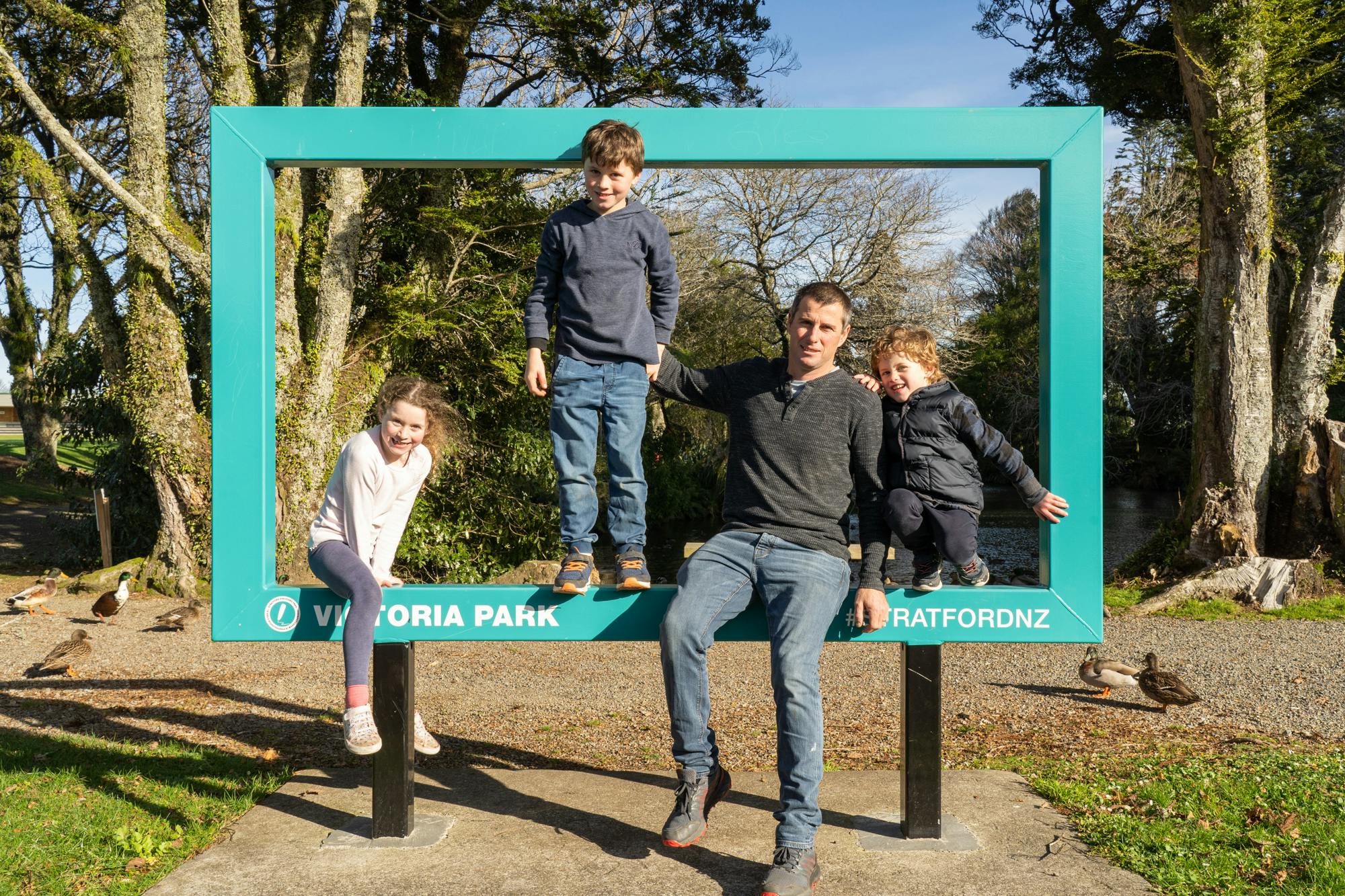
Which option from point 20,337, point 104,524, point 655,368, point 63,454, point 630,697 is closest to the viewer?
point 655,368

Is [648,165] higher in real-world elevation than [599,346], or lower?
higher

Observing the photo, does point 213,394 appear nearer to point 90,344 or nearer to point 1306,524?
point 1306,524

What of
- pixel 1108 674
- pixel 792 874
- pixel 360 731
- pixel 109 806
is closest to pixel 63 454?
pixel 109 806

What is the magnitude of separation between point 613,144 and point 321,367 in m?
7.56

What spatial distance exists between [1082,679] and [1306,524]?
5.35 m

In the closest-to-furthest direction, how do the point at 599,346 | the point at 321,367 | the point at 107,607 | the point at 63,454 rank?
the point at 599,346 → the point at 107,607 → the point at 321,367 → the point at 63,454

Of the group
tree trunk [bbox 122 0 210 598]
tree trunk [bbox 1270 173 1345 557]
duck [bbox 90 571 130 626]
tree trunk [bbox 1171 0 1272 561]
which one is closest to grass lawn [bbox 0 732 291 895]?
duck [bbox 90 571 130 626]

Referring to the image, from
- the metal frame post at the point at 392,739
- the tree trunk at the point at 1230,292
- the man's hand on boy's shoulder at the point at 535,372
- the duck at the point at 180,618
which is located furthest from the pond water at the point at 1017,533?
the metal frame post at the point at 392,739

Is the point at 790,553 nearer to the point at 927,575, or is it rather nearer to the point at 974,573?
the point at 927,575

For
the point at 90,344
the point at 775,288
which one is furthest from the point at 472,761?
the point at 775,288

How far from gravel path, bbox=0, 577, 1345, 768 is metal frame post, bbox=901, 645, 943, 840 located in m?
1.31

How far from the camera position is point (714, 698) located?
6426 mm

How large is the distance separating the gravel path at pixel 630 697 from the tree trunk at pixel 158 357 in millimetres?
2033

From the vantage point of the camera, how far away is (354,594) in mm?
3443
